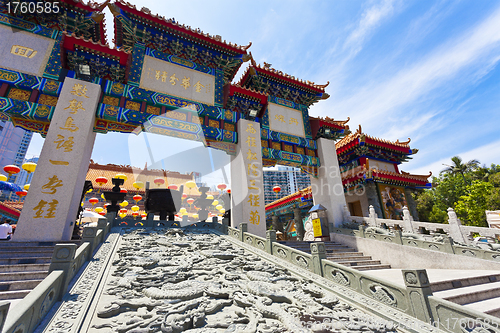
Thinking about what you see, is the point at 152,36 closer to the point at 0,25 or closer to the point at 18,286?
the point at 0,25

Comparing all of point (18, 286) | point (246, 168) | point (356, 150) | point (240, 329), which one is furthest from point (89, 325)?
point (356, 150)

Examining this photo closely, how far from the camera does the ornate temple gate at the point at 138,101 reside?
7.71 metres

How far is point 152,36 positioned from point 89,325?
11790mm

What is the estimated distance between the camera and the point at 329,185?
41.0 ft

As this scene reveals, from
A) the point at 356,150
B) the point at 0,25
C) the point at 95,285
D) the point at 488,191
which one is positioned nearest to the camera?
the point at 95,285

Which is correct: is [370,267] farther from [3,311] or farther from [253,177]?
[3,311]

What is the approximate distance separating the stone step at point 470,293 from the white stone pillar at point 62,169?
10000 millimetres

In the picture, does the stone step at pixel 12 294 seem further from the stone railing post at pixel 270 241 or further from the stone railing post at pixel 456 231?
the stone railing post at pixel 456 231

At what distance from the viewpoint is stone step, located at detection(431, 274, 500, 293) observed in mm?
4671

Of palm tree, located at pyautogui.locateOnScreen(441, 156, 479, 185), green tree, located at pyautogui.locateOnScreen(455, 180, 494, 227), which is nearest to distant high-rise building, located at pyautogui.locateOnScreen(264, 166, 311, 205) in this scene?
palm tree, located at pyautogui.locateOnScreen(441, 156, 479, 185)

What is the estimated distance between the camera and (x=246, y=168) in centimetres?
1059

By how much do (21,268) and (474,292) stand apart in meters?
8.75

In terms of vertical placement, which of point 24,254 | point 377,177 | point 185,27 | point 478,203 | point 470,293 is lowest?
point 470,293

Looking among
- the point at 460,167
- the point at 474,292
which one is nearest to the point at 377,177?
the point at 474,292
